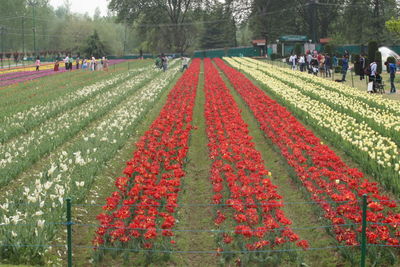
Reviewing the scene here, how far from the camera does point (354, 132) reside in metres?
14.1

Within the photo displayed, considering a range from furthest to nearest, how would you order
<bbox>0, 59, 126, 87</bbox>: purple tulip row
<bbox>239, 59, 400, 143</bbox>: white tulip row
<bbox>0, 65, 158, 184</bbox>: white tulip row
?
<bbox>0, 59, 126, 87</bbox>: purple tulip row → <bbox>239, 59, 400, 143</bbox>: white tulip row → <bbox>0, 65, 158, 184</bbox>: white tulip row

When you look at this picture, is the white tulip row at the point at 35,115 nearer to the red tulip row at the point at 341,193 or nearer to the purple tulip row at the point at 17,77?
the red tulip row at the point at 341,193

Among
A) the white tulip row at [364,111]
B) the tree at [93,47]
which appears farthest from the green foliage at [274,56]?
the tree at [93,47]

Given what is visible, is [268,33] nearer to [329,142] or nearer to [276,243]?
[329,142]

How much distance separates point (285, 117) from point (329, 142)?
2982 millimetres

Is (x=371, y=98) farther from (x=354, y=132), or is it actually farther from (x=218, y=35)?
(x=218, y=35)

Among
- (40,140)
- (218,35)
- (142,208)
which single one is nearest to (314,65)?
(40,140)

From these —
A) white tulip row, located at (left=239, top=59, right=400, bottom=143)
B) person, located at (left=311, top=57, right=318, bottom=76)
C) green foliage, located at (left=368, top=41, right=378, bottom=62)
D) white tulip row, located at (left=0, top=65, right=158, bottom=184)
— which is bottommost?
white tulip row, located at (left=0, top=65, right=158, bottom=184)

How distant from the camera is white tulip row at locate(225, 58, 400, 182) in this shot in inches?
421

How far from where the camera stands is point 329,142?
48.6ft

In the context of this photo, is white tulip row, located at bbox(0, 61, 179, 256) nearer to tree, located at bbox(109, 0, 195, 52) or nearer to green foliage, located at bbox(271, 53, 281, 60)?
green foliage, located at bbox(271, 53, 281, 60)

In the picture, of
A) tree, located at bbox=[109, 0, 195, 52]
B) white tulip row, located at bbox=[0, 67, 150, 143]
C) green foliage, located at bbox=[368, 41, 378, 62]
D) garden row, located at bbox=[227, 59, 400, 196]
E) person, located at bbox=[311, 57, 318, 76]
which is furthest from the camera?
tree, located at bbox=[109, 0, 195, 52]

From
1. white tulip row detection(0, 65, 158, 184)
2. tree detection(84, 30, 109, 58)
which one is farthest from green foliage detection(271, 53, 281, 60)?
white tulip row detection(0, 65, 158, 184)

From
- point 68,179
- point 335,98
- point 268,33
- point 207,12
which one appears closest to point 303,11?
point 268,33
